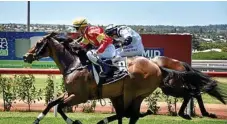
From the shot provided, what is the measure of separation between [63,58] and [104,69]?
2.52 feet

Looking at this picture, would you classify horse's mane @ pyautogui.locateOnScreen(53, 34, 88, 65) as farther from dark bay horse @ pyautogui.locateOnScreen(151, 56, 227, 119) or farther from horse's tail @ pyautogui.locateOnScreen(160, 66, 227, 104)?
horse's tail @ pyautogui.locateOnScreen(160, 66, 227, 104)

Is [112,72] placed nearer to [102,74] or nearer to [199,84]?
[102,74]

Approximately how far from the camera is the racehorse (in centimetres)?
782

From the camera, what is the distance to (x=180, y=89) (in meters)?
7.97

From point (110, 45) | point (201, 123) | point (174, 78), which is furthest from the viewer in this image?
point (201, 123)

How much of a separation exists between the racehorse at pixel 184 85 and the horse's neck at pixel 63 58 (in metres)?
1.45

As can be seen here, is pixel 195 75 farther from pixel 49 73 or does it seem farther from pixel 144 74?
pixel 49 73

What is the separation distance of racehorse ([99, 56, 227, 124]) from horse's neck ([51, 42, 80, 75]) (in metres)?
1.45

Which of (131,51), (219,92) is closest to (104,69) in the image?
(131,51)

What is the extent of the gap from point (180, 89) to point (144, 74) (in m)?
0.92

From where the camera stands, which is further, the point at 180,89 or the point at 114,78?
the point at 180,89

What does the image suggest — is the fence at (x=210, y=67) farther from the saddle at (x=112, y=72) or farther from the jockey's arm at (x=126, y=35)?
the saddle at (x=112, y=72)

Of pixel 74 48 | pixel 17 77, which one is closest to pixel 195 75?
pixel 74 48

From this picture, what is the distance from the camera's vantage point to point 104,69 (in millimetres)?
7359
